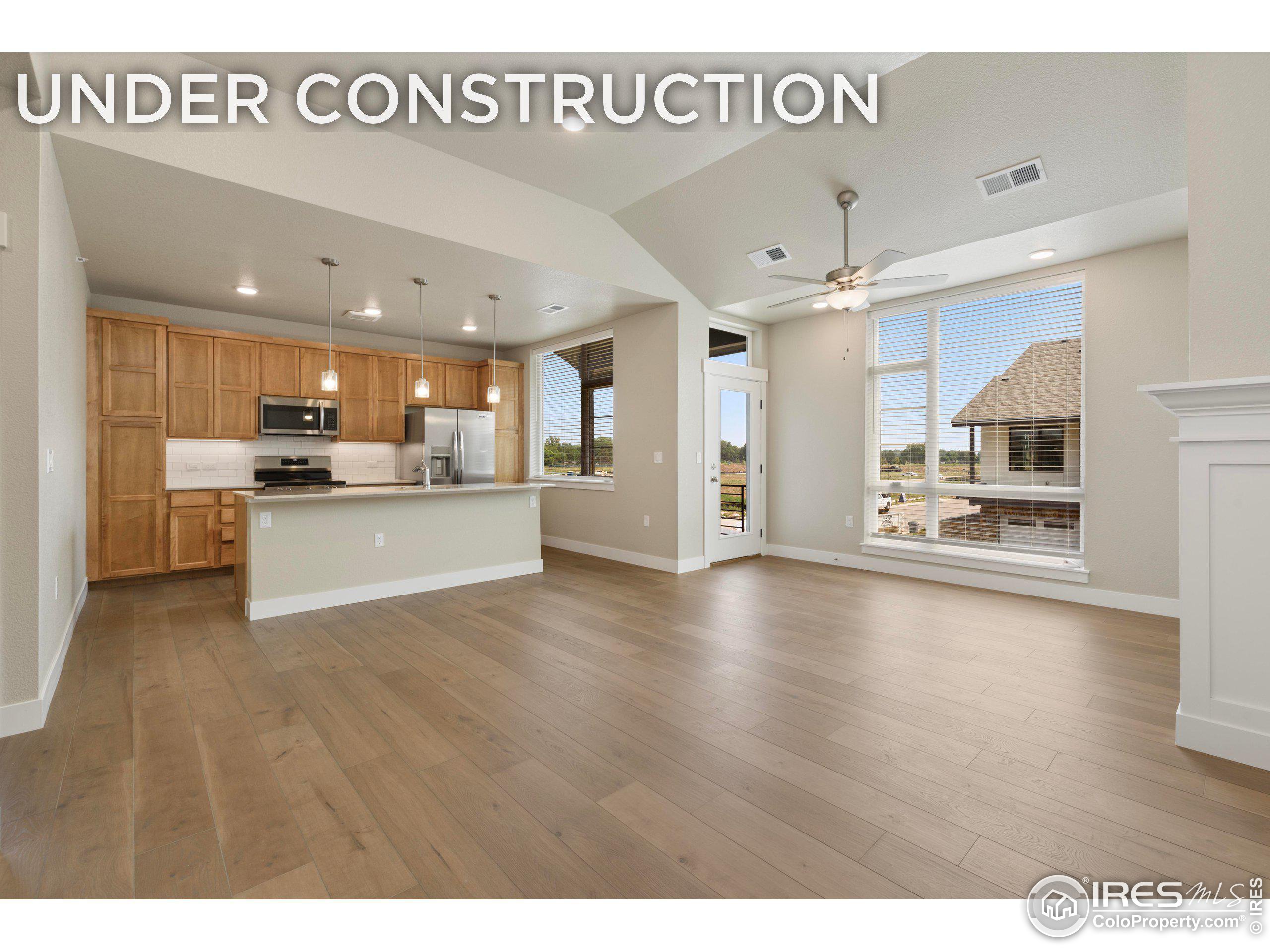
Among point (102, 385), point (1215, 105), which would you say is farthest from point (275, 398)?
point (1215, 105)

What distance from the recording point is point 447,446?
23.4ft

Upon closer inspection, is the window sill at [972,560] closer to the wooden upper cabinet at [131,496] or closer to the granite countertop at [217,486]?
the granite countertop at [217,486]

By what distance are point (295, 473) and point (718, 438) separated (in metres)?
4.85

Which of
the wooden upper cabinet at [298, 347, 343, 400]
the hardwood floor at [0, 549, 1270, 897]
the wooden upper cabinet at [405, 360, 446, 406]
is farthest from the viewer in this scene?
the wooden upper cabinet at [405, 360, 446, 406]

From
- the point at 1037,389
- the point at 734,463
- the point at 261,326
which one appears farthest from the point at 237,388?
the point at 1037,389

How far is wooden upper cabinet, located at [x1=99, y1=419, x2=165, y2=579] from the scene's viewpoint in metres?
5.04

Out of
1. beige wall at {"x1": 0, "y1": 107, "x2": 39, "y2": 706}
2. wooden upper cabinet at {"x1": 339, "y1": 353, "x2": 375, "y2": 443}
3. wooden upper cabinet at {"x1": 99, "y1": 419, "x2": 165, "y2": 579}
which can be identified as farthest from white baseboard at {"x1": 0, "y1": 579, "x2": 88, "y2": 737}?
wooden upper cabinet at {"x1": 339, "y1": 353, "x2": 375, "y2": 443}

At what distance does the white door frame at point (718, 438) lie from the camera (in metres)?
6.17

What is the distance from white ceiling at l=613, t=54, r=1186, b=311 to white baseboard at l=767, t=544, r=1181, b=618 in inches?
108

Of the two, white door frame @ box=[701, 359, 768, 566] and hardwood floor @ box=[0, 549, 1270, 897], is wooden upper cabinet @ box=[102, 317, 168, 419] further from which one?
white door frame @ box=[701, 359, 768, 566]

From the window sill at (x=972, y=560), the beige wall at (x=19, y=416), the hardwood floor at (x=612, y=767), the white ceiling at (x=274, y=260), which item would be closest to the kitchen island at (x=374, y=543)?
the hardwood floor at (x=612, y=767)

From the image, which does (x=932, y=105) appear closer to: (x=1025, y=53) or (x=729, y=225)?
(x=1025, y=53)

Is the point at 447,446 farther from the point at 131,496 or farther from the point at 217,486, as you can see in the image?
the point at 131,496
